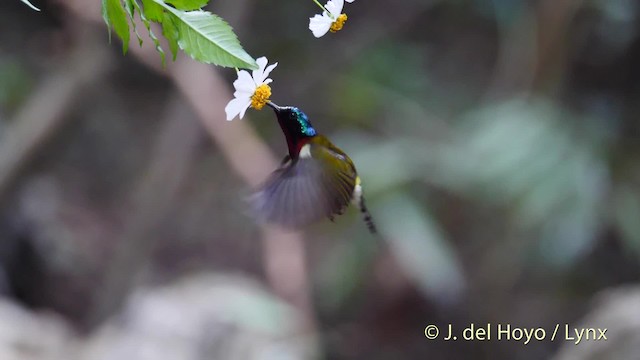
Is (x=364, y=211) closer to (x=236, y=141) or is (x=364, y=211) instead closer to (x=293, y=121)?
(x=293, y=121)

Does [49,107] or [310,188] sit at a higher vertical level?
[49,107]

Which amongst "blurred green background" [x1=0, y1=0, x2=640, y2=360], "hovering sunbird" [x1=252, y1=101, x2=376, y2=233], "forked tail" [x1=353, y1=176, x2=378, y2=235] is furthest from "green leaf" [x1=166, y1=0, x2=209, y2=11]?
"blurred green background" [x1=0, y1=0, x2=640, y2=360]

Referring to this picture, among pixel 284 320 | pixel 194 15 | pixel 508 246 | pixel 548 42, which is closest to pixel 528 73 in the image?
pixel 548 42

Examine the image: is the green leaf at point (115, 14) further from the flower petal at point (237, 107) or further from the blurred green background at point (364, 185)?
the blurred green background at point (364, 185)

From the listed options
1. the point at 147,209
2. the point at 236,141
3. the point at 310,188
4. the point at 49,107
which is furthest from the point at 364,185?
the point at 310,188

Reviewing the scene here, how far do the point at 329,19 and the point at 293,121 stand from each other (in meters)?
0.09

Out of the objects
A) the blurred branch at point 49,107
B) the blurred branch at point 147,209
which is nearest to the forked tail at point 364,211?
the blurred branch at point 147,209

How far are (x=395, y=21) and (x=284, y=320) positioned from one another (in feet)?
5.71

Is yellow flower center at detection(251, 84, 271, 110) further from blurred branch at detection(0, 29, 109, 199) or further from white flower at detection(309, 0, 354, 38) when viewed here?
blurred branch at detection(0, 29, 109, 199)

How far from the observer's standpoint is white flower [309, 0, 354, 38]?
474 mm

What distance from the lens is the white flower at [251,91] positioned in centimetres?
47

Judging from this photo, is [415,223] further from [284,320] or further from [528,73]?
[528,73]

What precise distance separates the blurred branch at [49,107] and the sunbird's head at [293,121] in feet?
6.66

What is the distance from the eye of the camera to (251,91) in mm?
479
